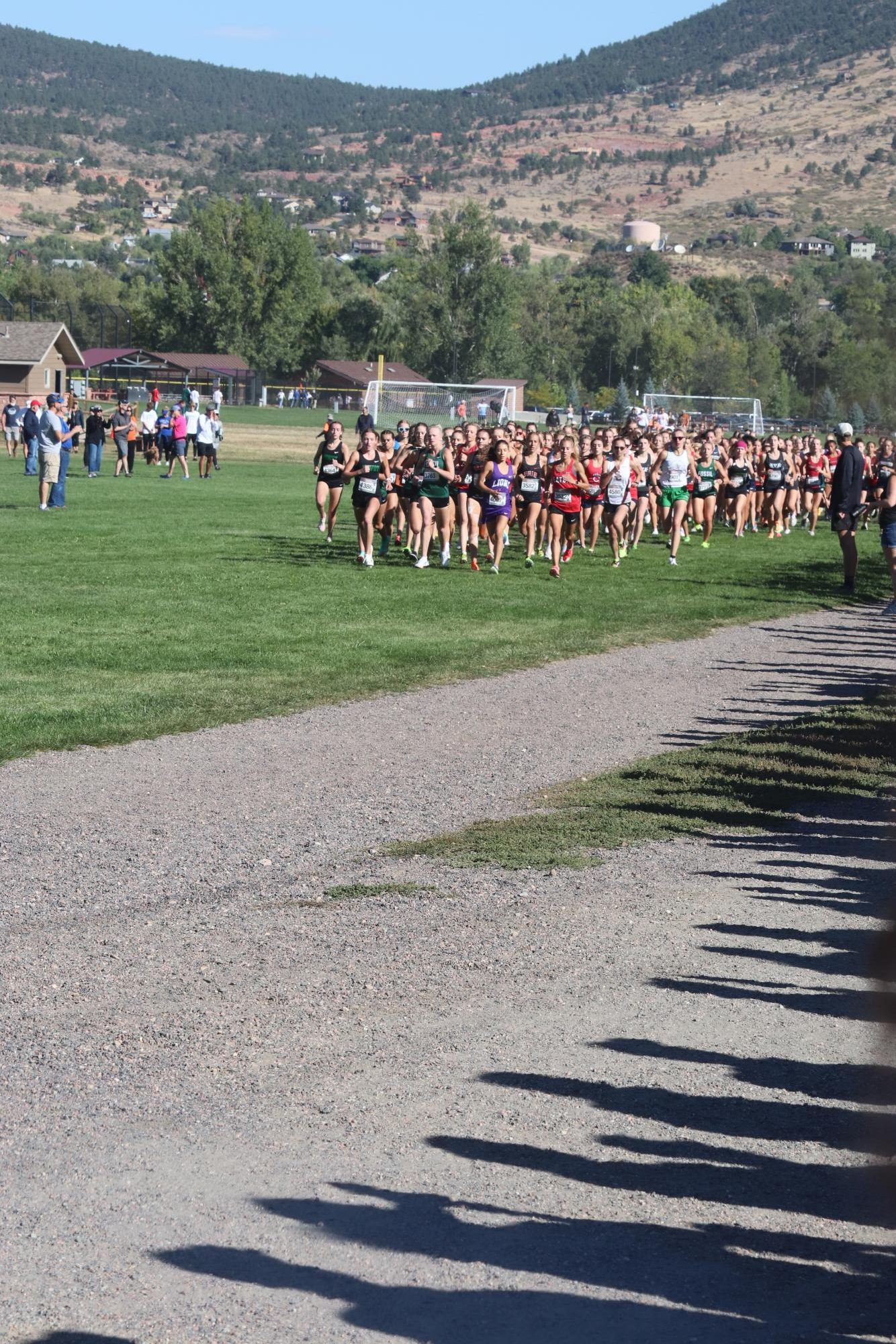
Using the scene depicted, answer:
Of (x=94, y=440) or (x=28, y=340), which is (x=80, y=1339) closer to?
(x=94, y=440)

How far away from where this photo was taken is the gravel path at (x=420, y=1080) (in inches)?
155

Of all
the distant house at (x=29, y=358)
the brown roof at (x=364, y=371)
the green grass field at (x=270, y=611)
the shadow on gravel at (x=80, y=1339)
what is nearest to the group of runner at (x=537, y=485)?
the green grass field at (x=270, y=611)

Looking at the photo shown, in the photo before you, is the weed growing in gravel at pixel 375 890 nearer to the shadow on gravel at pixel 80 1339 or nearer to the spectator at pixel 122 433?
the shadow on gravel at pixel 80 1339

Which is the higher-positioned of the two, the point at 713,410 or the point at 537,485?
the point at 713,410

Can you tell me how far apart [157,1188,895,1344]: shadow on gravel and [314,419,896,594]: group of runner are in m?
14.8

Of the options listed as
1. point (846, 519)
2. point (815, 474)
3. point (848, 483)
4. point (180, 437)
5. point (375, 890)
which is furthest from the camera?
point (180, 437)

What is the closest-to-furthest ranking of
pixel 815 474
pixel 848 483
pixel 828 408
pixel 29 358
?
pixel 848 483 → pixel 815 474 → pixel 29 358 → pixel 828 408

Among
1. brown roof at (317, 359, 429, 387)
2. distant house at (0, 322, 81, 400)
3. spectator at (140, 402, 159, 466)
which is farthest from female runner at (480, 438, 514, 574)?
brown roof at (317, 359, 429, 387)

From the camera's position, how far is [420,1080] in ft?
17.1

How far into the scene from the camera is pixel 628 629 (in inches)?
671

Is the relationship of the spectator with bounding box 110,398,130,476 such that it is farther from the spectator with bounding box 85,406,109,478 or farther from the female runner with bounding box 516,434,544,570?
the female runner with bounding box 516,434,544,570

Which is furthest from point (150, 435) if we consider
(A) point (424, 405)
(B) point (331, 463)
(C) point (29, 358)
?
(C) point (29, 358)

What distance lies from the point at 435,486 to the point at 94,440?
21279 millimetres

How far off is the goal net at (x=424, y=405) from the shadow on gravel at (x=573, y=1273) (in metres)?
48.8
